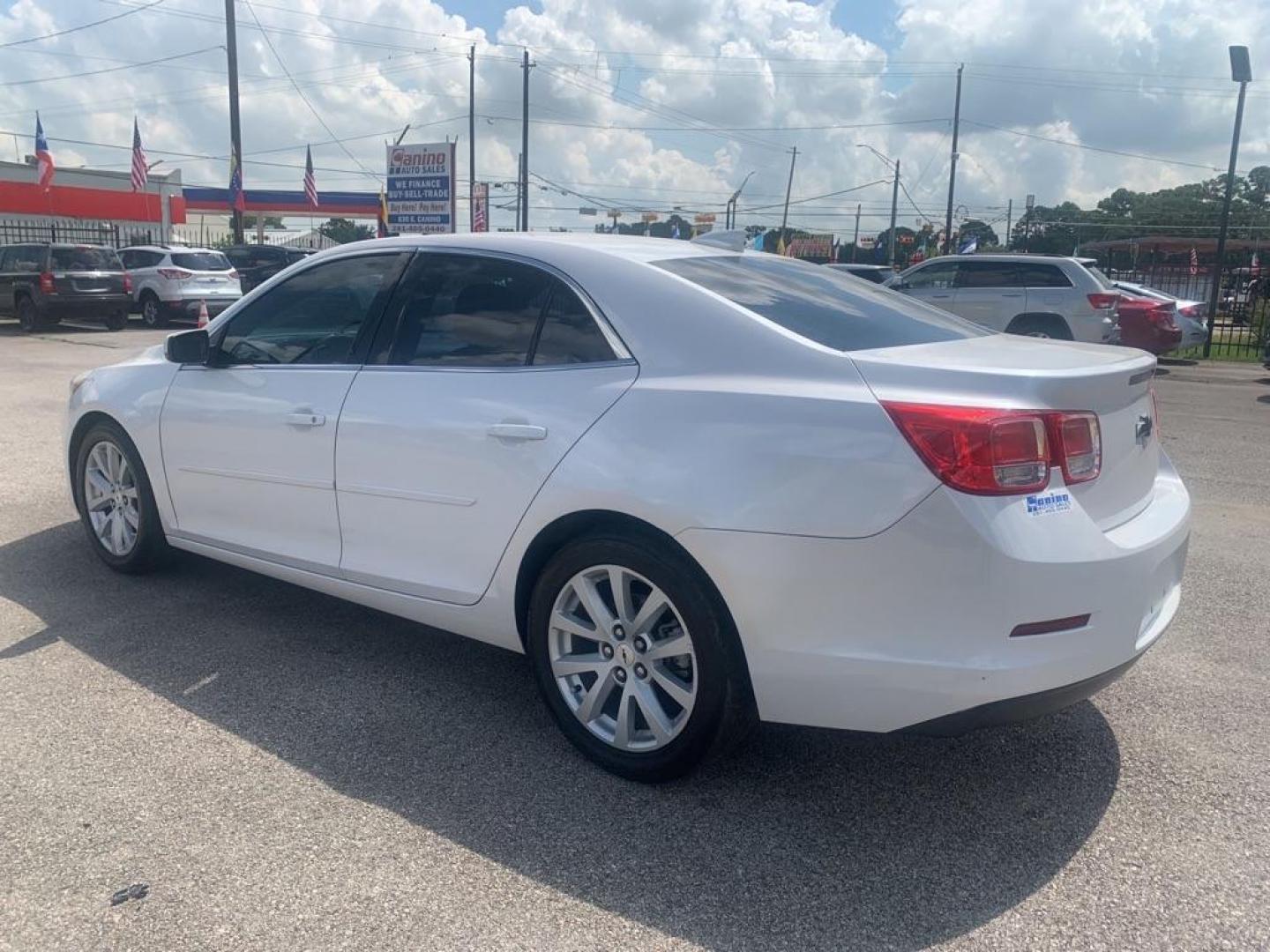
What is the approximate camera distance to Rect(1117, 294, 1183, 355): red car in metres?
17.2

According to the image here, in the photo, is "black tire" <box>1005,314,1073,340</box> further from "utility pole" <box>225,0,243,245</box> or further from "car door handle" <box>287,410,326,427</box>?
"utility pole" <box>225,0,243,245</box>

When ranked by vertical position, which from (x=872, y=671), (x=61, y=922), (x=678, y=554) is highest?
(x=678, y=554)

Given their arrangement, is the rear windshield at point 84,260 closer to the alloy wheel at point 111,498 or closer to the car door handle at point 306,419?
the alloy wheel at point 111,498

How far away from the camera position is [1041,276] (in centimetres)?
1532

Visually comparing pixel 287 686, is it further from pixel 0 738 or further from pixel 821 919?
pixel 821 919

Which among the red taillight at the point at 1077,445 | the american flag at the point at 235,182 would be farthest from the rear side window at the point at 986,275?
the american flag at the point at 235,182

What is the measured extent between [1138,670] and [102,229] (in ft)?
129

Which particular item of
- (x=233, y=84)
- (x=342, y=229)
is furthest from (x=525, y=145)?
(x=342, y=229)

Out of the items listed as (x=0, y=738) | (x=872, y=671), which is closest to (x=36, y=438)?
(x=0, y=738)

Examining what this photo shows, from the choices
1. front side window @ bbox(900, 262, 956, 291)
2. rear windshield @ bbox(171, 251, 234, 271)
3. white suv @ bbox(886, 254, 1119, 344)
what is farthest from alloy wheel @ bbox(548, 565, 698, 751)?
rear windshield @ bbox(171, 251, 234, 271)

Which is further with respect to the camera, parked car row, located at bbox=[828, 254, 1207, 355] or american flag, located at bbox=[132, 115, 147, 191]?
american flag, located at bbox=[132, 115, 147, 191]

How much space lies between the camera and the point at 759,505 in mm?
2988

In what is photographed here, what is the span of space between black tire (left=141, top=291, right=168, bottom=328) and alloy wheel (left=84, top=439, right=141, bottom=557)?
62.6 ft

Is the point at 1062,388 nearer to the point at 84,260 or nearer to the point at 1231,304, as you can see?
the point at 84,260
